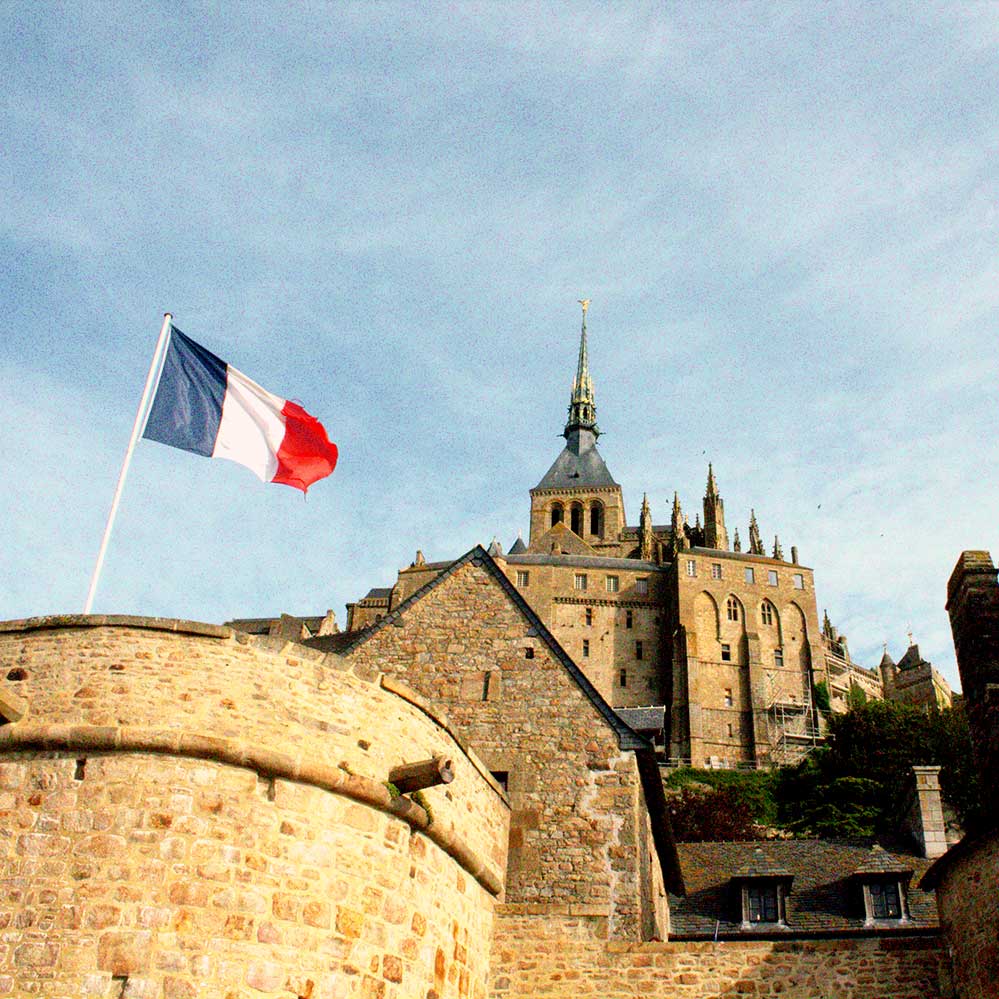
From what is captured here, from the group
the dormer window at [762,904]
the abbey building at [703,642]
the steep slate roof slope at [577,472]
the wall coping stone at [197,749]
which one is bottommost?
the wall coping stone at [197,749]

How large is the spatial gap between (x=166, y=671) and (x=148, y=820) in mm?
1199

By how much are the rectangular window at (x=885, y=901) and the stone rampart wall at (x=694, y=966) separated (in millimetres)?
5692

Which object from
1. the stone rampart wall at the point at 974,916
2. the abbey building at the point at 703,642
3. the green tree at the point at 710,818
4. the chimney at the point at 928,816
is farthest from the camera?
the abbey building at the point at 703,642

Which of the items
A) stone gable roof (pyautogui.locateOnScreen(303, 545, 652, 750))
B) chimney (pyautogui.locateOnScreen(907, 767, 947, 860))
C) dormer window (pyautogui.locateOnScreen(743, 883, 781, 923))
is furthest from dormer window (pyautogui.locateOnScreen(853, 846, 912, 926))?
stone gable roof (pyautogui.locateOnScreen(303, 545, 652, 750))

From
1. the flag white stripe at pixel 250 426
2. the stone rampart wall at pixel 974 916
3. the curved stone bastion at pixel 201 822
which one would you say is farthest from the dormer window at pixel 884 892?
the flag white stripe at pixel 250 426

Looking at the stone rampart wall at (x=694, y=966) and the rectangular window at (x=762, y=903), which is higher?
the rectangular window at (x=762, y=903)

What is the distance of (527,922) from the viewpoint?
1168cm

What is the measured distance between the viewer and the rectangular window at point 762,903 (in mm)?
17641

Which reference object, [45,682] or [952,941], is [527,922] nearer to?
[952,941]

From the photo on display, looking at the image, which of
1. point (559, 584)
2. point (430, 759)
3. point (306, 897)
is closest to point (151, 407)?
point (430, 759)

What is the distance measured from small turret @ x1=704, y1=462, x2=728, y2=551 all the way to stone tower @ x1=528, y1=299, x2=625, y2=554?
9.36 metres

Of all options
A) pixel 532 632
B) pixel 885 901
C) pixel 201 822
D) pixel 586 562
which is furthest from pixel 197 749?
pixel 586 562

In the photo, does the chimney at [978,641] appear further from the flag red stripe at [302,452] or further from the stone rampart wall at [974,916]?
the flag red stripe at [302,452]

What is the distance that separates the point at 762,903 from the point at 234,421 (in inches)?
480
